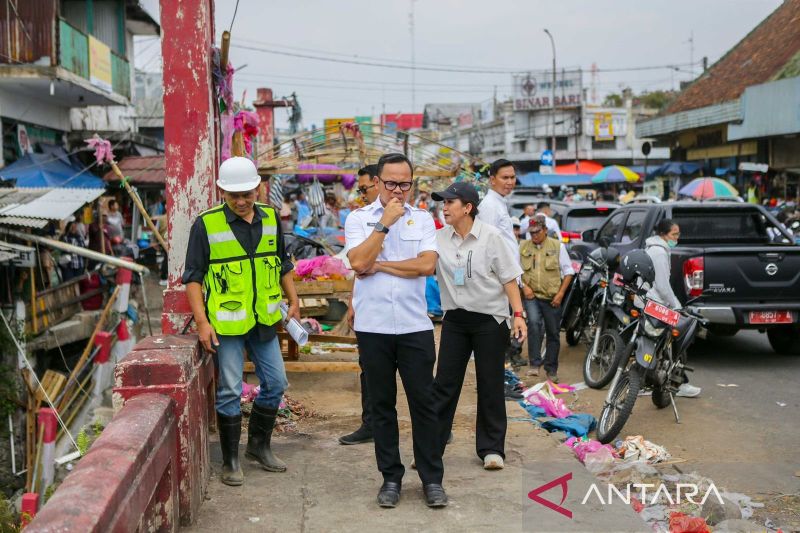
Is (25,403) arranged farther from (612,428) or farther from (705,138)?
(705,138)

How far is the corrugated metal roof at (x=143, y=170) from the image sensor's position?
2198 centimetres

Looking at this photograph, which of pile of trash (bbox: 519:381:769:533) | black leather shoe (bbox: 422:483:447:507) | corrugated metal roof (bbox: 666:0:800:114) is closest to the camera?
black leather shoe (bbox: 422:483:447:507)

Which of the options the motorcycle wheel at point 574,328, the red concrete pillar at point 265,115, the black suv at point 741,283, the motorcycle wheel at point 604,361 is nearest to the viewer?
the motorcycle wheel at point 604,361

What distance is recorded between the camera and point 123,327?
1259cm

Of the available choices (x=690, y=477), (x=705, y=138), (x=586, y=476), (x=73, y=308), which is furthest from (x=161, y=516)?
(x=705, y=138)

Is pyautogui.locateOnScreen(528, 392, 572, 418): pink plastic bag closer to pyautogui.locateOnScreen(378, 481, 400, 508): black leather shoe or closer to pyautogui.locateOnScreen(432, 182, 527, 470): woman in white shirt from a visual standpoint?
pyautogui.locateOnScreen(432, 182, 527, 470): woman in white shirt

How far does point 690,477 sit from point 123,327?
931 cm

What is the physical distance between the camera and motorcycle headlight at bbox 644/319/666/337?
7.01 meters

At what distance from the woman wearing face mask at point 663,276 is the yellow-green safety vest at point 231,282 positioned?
4.26 m

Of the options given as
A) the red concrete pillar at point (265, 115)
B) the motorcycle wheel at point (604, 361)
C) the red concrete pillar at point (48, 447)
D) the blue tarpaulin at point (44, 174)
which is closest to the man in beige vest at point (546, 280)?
the motorcycle wheel at point (604, 361)

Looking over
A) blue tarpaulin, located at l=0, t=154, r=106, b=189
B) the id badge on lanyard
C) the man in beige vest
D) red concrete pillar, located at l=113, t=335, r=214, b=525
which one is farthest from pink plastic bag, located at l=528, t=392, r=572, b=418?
blue tarpaulin, located at l=0, t=154, r=106, b=189

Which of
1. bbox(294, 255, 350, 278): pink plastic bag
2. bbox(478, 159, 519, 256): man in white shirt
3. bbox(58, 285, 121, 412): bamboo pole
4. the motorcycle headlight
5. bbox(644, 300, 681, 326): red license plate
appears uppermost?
bbox(478, 159, 519, 256): man in white shirt

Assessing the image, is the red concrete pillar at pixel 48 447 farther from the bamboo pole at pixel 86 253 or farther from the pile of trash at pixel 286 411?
the pile of trash at pixel 286 411

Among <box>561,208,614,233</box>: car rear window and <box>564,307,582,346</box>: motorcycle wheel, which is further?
<box>561,208,614,233</box>: car rear window
